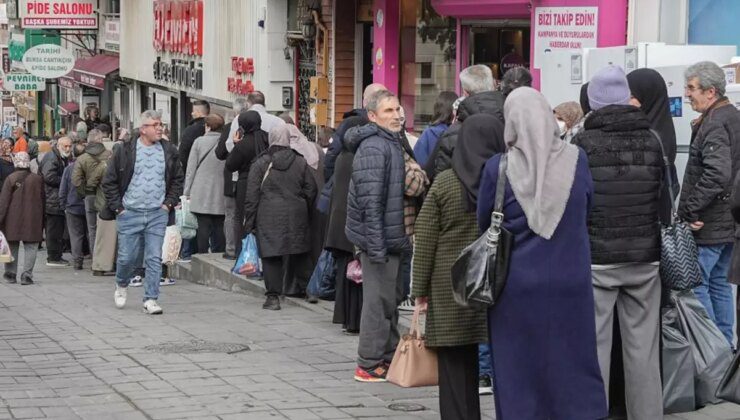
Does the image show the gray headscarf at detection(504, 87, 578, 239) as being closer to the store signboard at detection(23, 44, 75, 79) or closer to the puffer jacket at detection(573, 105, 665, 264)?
the puffer jacket at detection(573, 105, 665, 264)

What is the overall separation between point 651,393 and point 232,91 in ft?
57.1

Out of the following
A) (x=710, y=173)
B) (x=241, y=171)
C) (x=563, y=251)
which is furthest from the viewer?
(x=241, y=171)

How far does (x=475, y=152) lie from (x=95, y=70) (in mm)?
30443

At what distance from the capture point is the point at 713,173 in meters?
8.09

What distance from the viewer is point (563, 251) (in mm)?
5785

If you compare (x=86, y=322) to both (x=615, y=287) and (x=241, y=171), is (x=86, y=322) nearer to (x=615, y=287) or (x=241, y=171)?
(x=241, y=171)

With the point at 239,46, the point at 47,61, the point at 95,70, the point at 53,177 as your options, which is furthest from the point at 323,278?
the point at 95,70

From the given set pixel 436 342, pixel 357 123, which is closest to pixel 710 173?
pixel 436 342

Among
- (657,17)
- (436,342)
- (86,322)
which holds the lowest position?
(86,322)

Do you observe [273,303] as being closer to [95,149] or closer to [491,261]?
[95,149]

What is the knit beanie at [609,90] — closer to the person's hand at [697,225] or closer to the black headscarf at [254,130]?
the person's hand at [697,225]

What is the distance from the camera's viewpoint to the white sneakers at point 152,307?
1234 centimetres

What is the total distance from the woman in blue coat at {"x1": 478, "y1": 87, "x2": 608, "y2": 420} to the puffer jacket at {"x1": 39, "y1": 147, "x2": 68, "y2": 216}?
14002 mm

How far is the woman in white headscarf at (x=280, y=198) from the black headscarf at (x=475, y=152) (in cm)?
510
